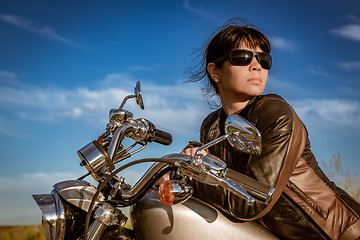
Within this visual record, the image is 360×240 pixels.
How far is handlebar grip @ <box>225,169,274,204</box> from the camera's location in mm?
1352

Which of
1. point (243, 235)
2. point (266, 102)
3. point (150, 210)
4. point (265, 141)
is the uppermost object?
point (266, 102)

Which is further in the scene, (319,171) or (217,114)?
(217,114)

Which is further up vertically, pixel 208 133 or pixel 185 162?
pixel 208 133

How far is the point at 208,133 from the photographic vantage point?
9.21 ft

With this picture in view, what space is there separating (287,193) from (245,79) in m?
0.89

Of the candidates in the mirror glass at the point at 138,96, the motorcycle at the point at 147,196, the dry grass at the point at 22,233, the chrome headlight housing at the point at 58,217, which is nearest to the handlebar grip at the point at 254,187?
the motorcycle at the point at 147,196

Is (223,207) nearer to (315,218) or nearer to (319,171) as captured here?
(315,218)

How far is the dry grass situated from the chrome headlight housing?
316 cm

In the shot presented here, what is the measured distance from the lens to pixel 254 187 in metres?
1.37

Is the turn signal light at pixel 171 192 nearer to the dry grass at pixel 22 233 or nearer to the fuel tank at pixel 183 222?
the fuel tank at pixel 183 222

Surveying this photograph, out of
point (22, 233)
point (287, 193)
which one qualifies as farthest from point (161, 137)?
point (22, 233)

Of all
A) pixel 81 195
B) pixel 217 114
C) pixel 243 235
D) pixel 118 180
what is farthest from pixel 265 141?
pixel 217 114

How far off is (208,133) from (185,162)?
54.1 inches

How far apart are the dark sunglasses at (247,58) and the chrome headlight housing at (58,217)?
1.46 m
